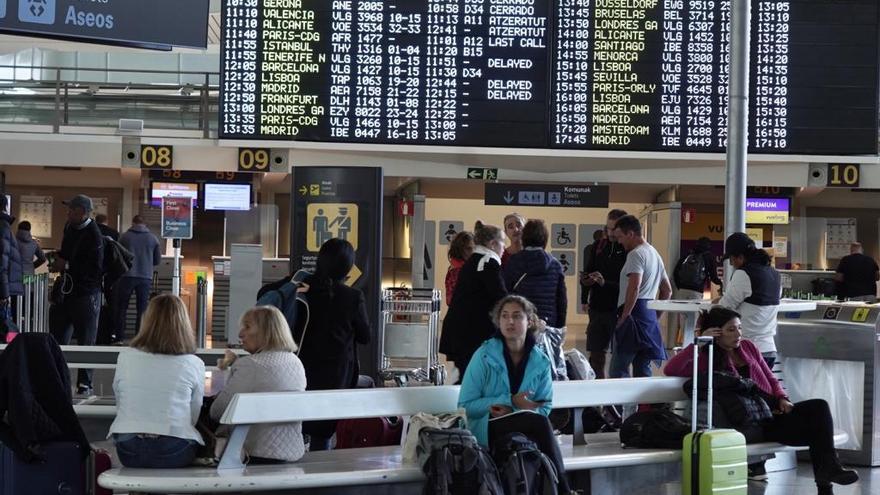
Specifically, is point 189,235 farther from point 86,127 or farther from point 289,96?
point 289,96

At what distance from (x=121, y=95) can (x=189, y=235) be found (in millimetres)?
2272

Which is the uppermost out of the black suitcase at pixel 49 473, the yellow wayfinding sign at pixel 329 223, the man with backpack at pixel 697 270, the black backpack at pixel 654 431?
the yellow wayfinding sign at pixel 329 223

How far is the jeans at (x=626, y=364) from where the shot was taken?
30.8 ft

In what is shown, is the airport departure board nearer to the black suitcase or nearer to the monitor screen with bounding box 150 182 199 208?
the monitor screen with bounding box 150 182 199 208

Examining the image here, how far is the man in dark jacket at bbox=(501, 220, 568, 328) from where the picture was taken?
871 cm

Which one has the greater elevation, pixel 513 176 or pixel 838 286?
pixel 513 176

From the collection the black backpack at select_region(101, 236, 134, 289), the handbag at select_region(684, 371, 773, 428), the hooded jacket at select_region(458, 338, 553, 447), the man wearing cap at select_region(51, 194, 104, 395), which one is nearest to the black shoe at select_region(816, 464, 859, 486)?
the handbag at select_region(684, 371, 773, 428)

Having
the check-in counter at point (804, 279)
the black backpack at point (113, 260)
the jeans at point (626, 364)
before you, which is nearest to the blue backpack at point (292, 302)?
the jeans at point (626, 364)

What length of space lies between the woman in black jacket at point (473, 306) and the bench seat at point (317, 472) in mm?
1636

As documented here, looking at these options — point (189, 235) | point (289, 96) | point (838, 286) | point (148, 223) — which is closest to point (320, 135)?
point (289, 96)

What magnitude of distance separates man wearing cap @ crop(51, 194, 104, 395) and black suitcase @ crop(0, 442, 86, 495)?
15.8ft

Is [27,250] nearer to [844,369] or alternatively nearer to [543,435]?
[844,369]

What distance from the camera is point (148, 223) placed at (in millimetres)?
18719

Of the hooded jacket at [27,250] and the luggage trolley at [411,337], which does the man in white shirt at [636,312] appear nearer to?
the luggage trolley at [411,337]
